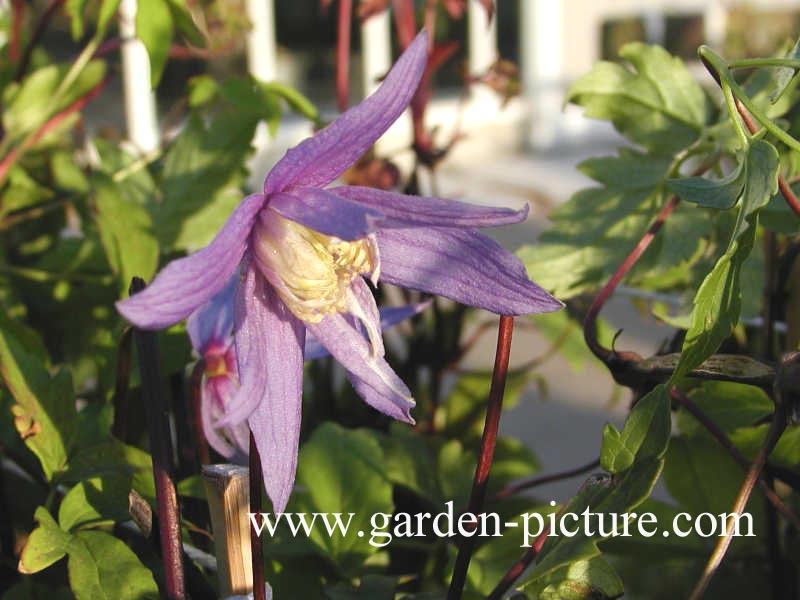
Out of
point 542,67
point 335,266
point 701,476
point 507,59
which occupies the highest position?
point 335,266

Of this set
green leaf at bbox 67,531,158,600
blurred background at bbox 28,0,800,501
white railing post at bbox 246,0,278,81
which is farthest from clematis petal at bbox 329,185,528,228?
white railing post at bbox 246,0,278,81

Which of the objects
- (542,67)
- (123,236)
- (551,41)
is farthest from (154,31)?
(551,41)

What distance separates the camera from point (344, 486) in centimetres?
66

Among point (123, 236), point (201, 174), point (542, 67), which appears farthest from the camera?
point (542, 67)

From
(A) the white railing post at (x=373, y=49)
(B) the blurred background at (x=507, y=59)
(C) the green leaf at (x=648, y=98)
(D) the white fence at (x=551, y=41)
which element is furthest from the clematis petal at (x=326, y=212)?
(D) the white fence at (x=551, y=41)

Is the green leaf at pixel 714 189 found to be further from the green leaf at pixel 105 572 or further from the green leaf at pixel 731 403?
the green leaf at pixel 105 572

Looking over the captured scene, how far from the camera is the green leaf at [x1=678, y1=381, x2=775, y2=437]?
63cm

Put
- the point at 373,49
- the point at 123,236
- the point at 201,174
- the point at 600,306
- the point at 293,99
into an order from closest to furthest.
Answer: the point at 600,306
the point at 123,236
the point at 201,174
the point at 293,99
the point at 373,49

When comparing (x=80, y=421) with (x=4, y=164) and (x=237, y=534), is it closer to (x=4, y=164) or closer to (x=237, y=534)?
(x=237, y=534)

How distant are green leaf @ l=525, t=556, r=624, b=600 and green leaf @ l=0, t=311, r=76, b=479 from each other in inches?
11.8

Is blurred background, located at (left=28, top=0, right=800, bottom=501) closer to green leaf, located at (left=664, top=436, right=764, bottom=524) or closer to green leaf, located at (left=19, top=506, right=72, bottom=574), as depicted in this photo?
green leaf, located at (left=664, top=436, right=764, bottom=524)

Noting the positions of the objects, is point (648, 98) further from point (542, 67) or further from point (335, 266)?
point (542, 67)

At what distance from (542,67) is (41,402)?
7607 mm

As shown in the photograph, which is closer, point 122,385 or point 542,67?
point 122,385
